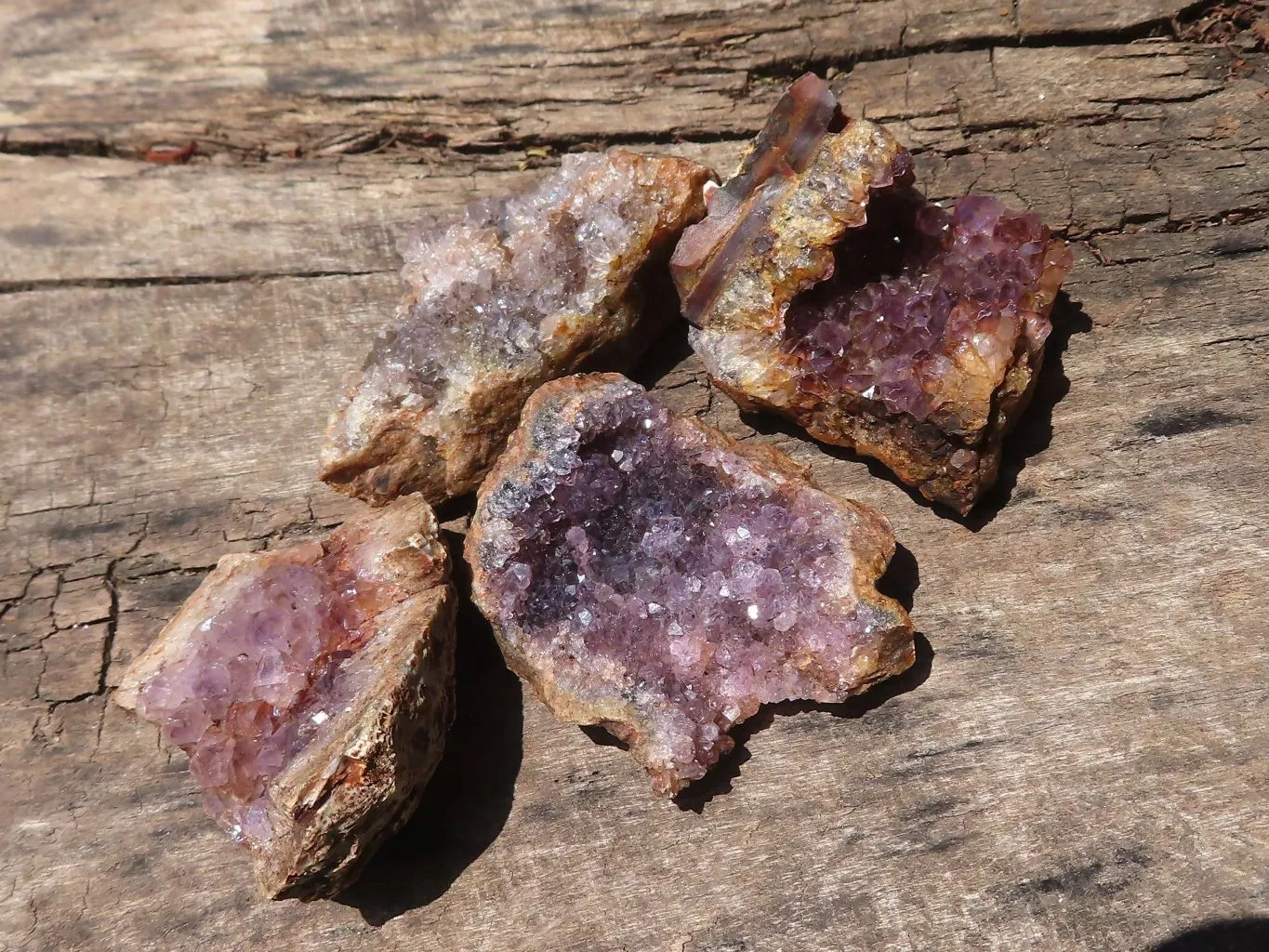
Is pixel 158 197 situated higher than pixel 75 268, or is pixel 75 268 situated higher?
pixel 158 197

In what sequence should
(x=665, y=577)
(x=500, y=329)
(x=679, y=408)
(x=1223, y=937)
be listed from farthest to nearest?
(x=679, y=408) < (x=500, y=329) < (x=665, y=577) < (x=1223, y=937)

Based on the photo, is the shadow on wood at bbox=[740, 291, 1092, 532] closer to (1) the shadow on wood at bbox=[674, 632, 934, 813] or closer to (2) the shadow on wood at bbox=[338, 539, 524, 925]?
(1) the shadow on wood at bbox=[674, 632, 934, 813]

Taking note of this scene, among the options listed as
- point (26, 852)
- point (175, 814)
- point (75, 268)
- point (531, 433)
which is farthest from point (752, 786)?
point (75, 268)

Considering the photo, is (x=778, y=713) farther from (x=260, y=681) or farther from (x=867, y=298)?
(x=260, y=681)

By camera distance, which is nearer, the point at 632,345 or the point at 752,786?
the point at 752,786

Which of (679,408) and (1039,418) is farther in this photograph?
(679,408)

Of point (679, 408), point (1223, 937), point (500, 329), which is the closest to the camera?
point (1223, 937)

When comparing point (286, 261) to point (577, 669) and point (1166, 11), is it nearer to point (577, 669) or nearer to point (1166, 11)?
point (577, 669)

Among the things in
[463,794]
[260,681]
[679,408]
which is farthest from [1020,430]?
[260,681]

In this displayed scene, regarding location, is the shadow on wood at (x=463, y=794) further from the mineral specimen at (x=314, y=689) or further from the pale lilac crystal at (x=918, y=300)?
the pale lilac crystal at (x=918, y=300)
